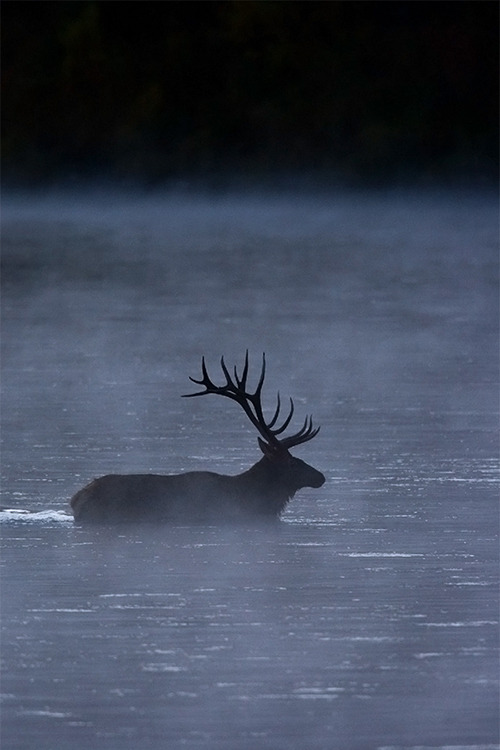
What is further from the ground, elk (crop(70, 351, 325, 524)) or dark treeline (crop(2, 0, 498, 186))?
dark treeline (crop(2, 0, 498, 186))

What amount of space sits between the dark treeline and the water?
49.6 metres

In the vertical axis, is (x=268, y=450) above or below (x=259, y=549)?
above

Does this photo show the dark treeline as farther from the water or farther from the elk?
the elk

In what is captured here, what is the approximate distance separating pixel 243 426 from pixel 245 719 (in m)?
7.75

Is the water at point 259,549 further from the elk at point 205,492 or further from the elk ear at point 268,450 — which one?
the elk ear at point 268,450

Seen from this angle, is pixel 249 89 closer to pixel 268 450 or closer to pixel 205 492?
pixel 268 450

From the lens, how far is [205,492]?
1141 centimetres

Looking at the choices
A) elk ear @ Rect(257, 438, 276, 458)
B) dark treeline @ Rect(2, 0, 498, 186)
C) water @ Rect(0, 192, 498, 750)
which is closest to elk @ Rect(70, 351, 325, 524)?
elk ear @ Rect(257, 438, 276, 458)

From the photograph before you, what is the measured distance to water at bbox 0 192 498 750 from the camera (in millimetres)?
7980

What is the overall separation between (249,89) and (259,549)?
74.3 m

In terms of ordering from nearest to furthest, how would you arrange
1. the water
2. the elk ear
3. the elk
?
the water → the elk → the elk ear

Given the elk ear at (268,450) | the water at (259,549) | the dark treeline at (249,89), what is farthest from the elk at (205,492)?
the dark treeline at (249,89)

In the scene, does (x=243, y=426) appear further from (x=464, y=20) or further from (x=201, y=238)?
(x=464, y=20)

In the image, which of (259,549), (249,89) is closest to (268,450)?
(259,549)
